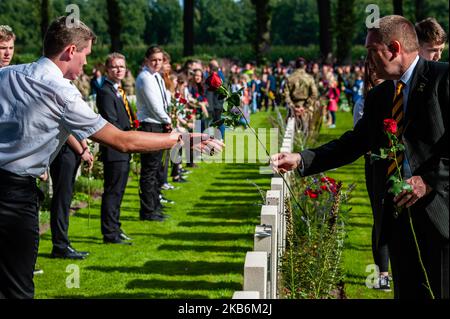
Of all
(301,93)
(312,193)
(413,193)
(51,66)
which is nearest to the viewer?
(413,193)

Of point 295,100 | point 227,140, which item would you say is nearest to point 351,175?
point 295,100

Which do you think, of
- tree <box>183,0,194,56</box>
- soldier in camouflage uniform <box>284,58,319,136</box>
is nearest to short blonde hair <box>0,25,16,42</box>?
soldier in camouflage uniform <box>284,58,319,136</box>

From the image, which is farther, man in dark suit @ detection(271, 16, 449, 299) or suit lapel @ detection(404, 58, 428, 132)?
suit lapel @ detection(404, 58, 428, 132)

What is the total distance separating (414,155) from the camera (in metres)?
5.01

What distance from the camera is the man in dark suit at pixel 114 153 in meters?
10.6

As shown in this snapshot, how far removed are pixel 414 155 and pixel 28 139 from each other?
2.33m

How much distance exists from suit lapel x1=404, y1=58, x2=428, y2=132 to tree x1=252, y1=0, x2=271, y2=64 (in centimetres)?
4866

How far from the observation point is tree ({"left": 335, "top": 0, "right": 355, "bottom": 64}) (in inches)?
2082

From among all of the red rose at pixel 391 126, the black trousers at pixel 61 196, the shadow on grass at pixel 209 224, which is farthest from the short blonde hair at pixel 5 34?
the shadow on grass at pixel 209 224

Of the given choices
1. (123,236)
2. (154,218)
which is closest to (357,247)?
(123,236)

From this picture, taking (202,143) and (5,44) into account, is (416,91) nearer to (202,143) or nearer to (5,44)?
(202,143)

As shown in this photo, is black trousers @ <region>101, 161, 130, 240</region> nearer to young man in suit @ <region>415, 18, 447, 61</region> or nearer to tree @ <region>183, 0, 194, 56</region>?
young man in suit @ <region>415, 18, 447, 61</region>

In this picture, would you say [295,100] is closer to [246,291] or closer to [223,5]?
[246,291]

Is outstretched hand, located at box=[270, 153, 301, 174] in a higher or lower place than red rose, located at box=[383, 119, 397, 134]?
lower
